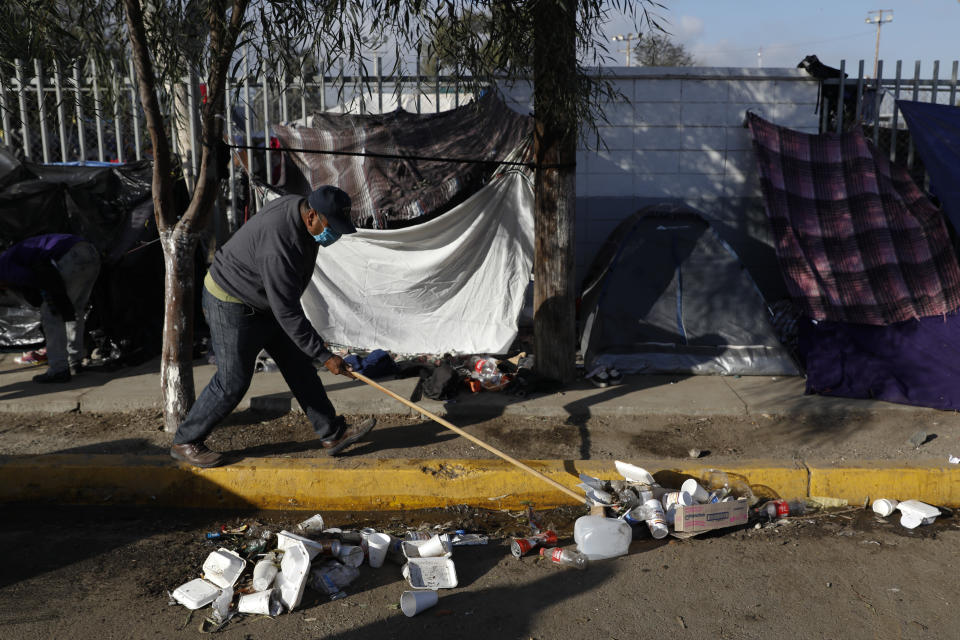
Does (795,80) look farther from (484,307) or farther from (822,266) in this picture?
(484,307)

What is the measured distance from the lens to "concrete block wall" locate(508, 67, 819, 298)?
7859 mm

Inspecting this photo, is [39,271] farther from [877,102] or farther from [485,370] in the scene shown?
[877,102]

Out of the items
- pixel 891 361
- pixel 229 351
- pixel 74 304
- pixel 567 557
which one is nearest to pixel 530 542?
pixel 567 557

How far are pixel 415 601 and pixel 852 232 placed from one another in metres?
5.30

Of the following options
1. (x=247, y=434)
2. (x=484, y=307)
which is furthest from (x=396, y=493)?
(x=484, y=307)

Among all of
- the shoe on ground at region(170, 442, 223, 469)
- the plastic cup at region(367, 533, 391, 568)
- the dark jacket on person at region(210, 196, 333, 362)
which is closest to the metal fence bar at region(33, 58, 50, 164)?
the dark jacket on person at region(210, 196, 333, 362)

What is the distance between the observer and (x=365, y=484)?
443cm

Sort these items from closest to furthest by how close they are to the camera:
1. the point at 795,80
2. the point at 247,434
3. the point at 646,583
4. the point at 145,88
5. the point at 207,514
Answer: the point at 646,583
the point at 207,514
the point at 145,88
the point at 247,434
the point at 795,80

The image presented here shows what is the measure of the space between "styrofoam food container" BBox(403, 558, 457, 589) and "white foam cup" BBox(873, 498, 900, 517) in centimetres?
236

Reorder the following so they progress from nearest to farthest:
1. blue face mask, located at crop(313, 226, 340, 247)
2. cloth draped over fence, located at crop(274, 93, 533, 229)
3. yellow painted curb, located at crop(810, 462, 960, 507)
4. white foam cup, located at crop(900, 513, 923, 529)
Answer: white foam cup, located at crop(900, 513, 923, 529), blue face mask, located at crop(313, 226, 340, 247), yellow painted curb, located at crop(810, 462, 960, 507), cloth draped over fence, located at crop(274, 93, 533, 229)

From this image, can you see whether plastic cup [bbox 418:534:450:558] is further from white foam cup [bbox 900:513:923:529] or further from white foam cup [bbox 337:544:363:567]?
white foam cup [bbox 900:513:923:529]

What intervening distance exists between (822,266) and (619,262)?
1.69 m

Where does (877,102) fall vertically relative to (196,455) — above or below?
above

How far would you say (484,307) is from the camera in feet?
22.8
